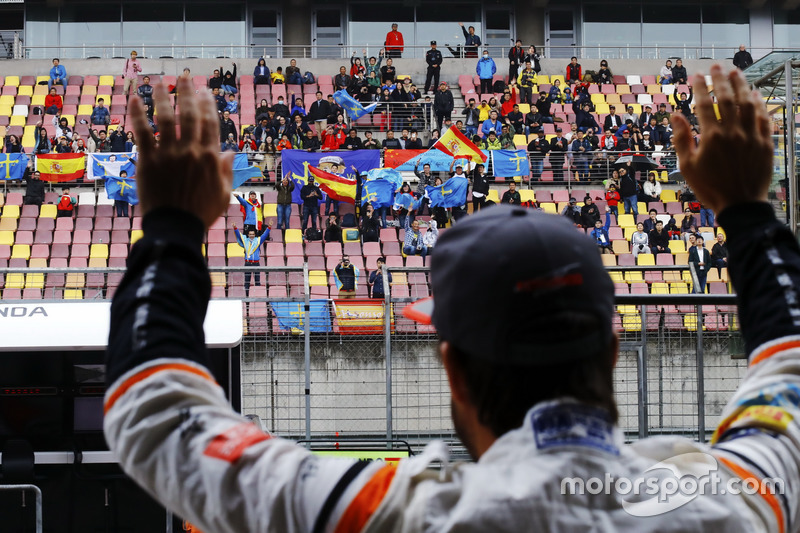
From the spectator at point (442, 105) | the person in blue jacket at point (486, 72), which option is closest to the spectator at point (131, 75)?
the spectator at point (442, 105)

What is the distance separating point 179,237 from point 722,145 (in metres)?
0.82

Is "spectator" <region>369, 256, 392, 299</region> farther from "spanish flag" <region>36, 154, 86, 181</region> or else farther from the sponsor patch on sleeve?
the sponsor patch on sleeve

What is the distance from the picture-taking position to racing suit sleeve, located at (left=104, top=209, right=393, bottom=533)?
1093 millimetres

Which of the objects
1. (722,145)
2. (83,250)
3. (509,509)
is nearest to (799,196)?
(722,145)

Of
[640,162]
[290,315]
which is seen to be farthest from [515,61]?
[290,315]

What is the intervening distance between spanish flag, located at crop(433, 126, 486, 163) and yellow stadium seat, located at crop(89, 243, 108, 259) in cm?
724

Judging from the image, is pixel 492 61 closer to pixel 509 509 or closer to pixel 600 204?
pixel 600 204

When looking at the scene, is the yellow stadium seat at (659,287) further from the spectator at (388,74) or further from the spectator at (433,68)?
the spectator at (433,68)

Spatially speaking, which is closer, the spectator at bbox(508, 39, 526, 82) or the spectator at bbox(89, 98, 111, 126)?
the spectator at bbox(89, 98, 111, 126)

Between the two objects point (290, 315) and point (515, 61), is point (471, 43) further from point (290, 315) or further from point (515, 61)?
Result: point (290, 315)

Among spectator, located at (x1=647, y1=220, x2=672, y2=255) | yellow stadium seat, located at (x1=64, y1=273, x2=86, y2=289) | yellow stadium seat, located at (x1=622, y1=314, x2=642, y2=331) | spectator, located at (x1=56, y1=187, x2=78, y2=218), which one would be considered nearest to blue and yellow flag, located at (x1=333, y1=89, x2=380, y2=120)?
spectator, located at (x1=56, y1=187, x2=78, y2=218)

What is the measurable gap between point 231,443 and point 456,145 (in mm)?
20406

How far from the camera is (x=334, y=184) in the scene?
20312mm

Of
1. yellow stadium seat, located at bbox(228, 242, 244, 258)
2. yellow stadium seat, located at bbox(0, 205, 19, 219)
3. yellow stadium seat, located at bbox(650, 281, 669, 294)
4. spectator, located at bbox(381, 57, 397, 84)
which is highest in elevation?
spectator, located at bbox(381, 57, 397, 84)
